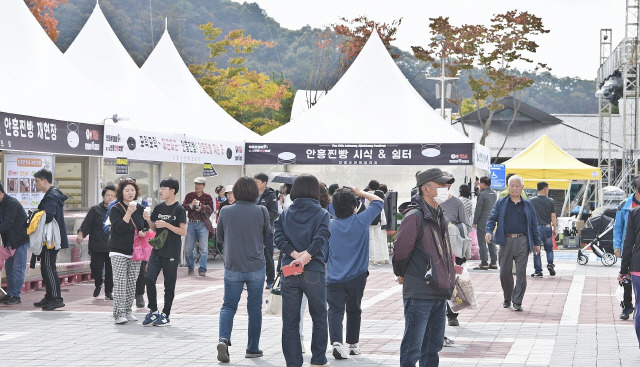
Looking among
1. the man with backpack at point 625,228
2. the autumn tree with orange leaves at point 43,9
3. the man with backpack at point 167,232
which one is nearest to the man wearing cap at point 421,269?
the man with backpack at point 625,228

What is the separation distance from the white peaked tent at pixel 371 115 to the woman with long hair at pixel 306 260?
15.2 m

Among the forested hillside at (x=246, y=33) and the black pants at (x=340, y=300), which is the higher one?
the forested hillside at (x=246, y=33)

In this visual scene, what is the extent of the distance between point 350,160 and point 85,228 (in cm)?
1016

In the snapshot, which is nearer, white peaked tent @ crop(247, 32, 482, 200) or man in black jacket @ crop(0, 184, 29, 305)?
Answer: man in black jacket @ crop(0, 184, 29, 305)

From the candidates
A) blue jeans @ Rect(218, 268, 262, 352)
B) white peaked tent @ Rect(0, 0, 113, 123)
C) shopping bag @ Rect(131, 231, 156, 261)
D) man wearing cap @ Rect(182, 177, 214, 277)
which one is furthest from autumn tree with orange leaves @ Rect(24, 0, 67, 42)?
blue jeans @ Rect(218, 268, 262, 352)

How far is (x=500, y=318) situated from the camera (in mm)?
11461

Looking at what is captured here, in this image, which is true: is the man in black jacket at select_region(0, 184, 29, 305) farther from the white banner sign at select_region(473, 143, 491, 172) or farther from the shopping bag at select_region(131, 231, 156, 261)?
the white banner sign at select_region(473, 143, 491, 172)

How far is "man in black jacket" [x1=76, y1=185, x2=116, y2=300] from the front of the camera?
13586mm

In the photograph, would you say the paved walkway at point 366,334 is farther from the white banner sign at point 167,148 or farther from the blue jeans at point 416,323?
the white banner sign at point 167,148

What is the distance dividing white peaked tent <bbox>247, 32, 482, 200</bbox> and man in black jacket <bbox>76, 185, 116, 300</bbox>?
973 centimetres

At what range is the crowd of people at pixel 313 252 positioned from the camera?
6609 mm

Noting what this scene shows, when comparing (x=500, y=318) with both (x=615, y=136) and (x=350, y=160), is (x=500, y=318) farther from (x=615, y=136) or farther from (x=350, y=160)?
(x=615, y=136)

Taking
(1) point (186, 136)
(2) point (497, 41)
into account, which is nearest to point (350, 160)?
(1) point (186, 136)

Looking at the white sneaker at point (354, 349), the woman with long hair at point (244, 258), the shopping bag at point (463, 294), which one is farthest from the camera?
the shopping bag at point (463, 294)
